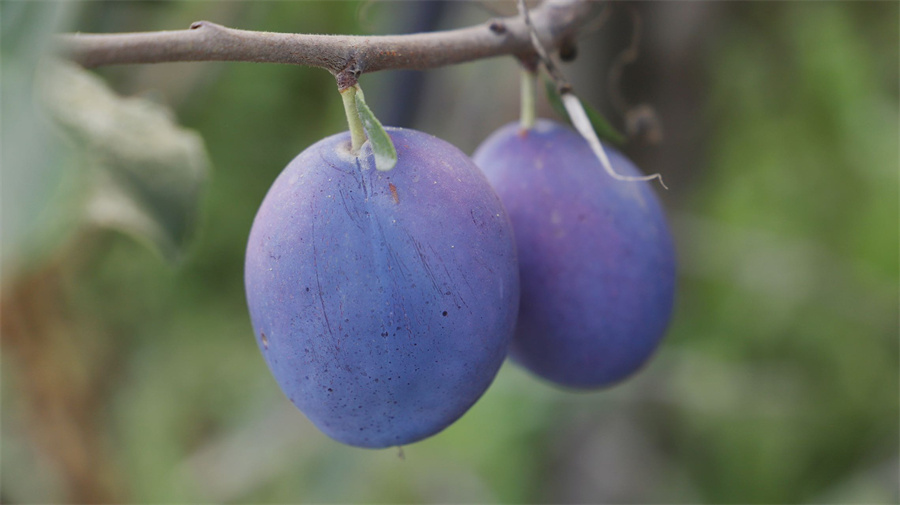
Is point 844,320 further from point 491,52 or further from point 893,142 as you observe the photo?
point 491,52

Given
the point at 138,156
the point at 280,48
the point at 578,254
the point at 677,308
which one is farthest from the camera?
the point at 677,308

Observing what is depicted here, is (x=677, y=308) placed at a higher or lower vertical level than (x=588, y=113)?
lower

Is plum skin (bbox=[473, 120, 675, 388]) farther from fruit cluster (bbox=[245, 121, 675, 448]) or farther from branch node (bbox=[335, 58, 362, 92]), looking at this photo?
branch node (bbox=[335, 58, 362, 92])

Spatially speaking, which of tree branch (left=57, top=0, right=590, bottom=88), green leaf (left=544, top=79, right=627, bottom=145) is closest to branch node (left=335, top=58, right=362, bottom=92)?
tree branch (left=57, top=0, right=590, bottom=88)

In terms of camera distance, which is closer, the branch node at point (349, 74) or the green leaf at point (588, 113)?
the branch node at point (349, 74)

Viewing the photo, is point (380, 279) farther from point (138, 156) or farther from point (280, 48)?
point (138, 156)

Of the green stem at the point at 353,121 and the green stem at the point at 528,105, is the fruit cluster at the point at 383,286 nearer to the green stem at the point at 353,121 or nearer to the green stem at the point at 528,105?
the green stem at the point at 353,121

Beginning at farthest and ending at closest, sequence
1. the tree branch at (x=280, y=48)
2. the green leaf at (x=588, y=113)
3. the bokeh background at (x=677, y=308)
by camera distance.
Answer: the bokeh background at (x=677, y=308) < the green leaf at (x=588, y=113) < the tree branch at (x=280, y=48)

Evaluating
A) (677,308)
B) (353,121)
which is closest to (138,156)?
(353,121)

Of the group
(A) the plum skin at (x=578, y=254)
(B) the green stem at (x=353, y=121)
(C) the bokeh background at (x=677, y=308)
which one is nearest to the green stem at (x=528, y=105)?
(A) the plum skin at (x=578, y=254)
